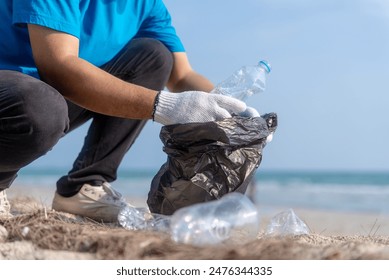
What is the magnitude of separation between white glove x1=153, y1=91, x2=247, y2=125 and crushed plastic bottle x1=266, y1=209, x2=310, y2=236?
0.70 m

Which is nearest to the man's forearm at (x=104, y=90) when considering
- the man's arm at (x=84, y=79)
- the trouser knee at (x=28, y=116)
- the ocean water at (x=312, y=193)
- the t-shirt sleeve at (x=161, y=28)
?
the man's arm at (x=84, y=79)

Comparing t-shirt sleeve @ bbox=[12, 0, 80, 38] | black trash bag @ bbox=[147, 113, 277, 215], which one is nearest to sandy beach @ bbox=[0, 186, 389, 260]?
black trash bag @ bbox=[147, 113, 277, 215]

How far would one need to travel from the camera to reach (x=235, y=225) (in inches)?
96.2

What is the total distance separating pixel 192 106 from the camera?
112 inches

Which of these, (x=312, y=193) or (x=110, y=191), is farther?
(x=312, y=193)

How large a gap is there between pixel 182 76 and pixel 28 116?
1238 mm

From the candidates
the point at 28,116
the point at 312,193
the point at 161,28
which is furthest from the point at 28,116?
the point at 312,193

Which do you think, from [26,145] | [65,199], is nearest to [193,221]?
[26,145]

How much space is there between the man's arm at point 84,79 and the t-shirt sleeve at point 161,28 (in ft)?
3.15

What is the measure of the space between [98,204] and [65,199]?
0.23 m

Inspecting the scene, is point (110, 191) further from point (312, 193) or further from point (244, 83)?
point (312, 193)

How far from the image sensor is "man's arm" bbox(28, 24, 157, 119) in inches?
112
